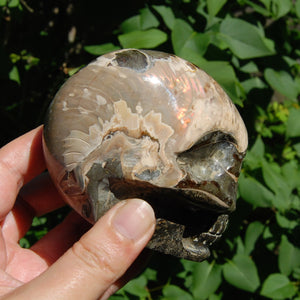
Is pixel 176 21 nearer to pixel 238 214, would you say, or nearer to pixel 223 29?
pixel 223 29

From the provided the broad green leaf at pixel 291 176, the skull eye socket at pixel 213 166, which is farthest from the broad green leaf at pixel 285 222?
the skull eye socket at pixel 213 166

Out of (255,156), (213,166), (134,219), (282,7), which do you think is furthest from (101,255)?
(282,7)

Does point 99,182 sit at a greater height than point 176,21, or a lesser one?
lesser

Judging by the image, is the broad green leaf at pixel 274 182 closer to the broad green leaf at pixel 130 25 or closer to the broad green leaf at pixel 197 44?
the broad green leaf at pixel 197 44

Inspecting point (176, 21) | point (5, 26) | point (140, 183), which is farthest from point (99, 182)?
point (5, 26)

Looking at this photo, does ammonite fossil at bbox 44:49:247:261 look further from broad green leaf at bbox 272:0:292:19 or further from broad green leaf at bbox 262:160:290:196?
broad green leaf at bbox 272:0:292:19

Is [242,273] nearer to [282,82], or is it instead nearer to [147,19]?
[282,82]
